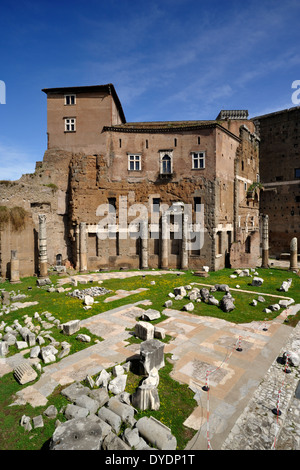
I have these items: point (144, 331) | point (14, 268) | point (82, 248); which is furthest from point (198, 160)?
point (144, 331)

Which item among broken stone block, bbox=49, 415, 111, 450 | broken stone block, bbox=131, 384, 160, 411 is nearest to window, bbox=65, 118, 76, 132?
broken stone block, bbox=131, 384, 160, 411

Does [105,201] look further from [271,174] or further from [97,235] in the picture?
[271,174]

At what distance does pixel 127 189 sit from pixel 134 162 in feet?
8.64

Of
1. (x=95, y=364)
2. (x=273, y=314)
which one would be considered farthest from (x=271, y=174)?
(x=95, y=364)

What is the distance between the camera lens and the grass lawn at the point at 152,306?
216 inches

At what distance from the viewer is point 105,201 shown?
23.9 metres

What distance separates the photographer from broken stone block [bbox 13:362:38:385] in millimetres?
7117

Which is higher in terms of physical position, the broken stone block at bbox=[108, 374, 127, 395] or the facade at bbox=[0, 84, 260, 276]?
the facade at bbox=[0, 84, 260, 276]

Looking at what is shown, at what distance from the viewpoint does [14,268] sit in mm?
19141

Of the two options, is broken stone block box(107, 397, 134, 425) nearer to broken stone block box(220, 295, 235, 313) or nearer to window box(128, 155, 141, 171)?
broken stone block box(220, 295, 235, 313)

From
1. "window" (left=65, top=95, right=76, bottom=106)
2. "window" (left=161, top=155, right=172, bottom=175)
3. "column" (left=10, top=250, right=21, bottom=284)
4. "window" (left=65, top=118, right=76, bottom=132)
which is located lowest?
"column" (left=10, top=250, right=21, bottom=284)

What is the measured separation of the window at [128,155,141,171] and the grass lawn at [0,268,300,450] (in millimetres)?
10286

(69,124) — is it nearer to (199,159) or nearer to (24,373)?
(199,159)

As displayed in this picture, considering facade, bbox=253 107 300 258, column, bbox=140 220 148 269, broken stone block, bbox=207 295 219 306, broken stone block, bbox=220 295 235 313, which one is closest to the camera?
broken stone block, bbox=220 295 235 313
